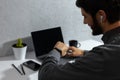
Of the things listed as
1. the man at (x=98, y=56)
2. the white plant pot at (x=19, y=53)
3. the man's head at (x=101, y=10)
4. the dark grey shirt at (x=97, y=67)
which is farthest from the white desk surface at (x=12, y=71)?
the man's head at (x=101, y=10)

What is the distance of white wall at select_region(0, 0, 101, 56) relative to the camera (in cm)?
151

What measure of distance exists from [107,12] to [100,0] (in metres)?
0.06

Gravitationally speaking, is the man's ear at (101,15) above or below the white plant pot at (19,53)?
above

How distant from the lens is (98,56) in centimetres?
85

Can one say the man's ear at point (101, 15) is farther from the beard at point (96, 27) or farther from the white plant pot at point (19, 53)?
the white plant pot at point (19, 53)

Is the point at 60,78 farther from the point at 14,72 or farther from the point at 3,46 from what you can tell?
the point at 3,46

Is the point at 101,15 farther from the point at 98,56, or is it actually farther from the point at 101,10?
the point at 98,56

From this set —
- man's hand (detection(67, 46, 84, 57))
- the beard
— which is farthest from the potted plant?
the beard

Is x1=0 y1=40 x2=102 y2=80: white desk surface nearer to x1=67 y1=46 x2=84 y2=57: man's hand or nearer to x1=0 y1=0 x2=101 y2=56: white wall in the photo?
x1=0 y1=0 x2=101 y2=56: white wall

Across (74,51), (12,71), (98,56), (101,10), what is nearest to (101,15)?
(101,10)

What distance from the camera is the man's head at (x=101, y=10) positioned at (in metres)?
0.97

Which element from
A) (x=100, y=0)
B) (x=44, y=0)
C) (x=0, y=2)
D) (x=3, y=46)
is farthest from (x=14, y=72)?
(x=100, y=0)

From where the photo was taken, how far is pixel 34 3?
1584 mm

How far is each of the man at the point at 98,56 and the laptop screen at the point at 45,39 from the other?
0.39 m
